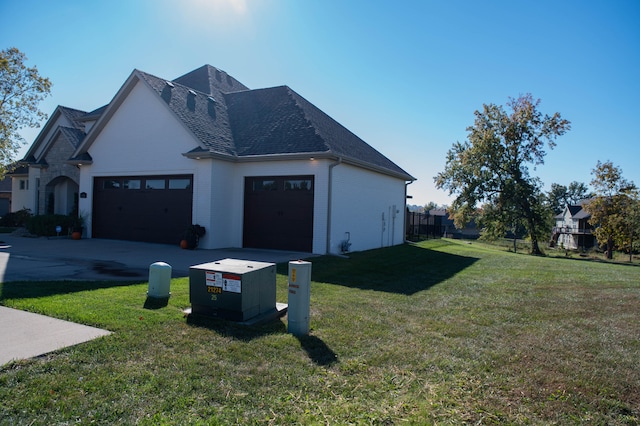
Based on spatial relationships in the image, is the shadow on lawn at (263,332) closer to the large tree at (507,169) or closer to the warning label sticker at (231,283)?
the warning label sticker at (231,283)

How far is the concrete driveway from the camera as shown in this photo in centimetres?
891

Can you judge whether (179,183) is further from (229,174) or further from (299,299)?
(299,299)

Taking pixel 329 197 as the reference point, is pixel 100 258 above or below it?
below

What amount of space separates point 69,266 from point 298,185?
733 cm

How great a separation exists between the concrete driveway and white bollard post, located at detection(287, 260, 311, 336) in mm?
4826

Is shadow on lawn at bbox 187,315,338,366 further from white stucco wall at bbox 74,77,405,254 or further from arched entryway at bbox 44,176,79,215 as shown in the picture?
arched entryway at bbox 44,176,79,215

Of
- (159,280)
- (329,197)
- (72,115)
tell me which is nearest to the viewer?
(159,280)

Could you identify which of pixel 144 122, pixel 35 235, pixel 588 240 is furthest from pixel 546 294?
pixel 588 240

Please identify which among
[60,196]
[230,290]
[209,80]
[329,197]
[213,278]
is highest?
[209,80]

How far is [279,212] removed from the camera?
48.5ft

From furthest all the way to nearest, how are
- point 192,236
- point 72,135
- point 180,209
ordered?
point 72,135
point 180,209
point 192,236

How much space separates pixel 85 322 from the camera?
5.15 metres

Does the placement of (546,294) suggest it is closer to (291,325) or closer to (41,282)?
(291,325)

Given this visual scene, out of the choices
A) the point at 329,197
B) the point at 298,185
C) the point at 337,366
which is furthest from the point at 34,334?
the point at 298,185
